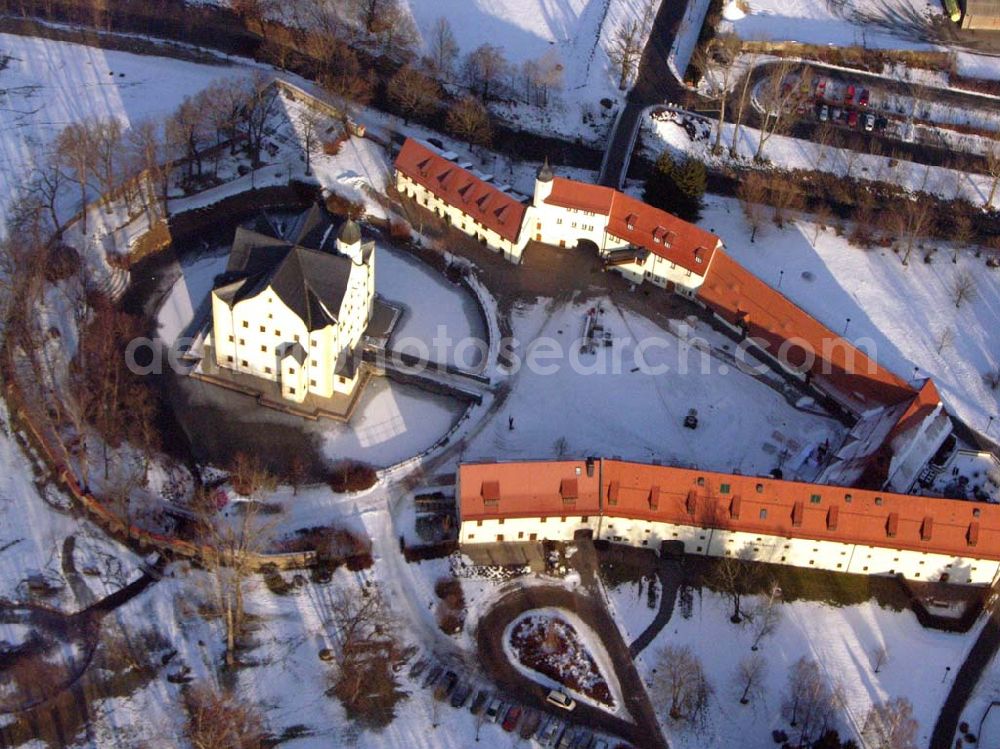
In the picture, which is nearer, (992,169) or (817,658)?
(817,658)

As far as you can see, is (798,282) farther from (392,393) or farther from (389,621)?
(389,621)

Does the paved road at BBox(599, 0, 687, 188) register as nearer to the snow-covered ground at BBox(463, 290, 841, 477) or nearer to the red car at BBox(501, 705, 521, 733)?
the snow-covered ground at BBox(463, 290, 841, 477)

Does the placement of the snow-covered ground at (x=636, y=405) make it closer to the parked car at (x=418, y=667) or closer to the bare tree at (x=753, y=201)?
the bare tree at (x=753, y=201)

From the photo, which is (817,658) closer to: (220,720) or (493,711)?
(493,711)

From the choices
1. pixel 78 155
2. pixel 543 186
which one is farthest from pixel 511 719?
pixel 78 155

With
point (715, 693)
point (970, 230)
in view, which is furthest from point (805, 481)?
point (970, 230)

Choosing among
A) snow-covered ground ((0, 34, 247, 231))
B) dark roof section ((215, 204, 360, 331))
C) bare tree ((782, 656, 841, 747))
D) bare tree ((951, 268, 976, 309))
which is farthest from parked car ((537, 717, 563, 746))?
snow-covered ground ((0, 34, 247, 231))
